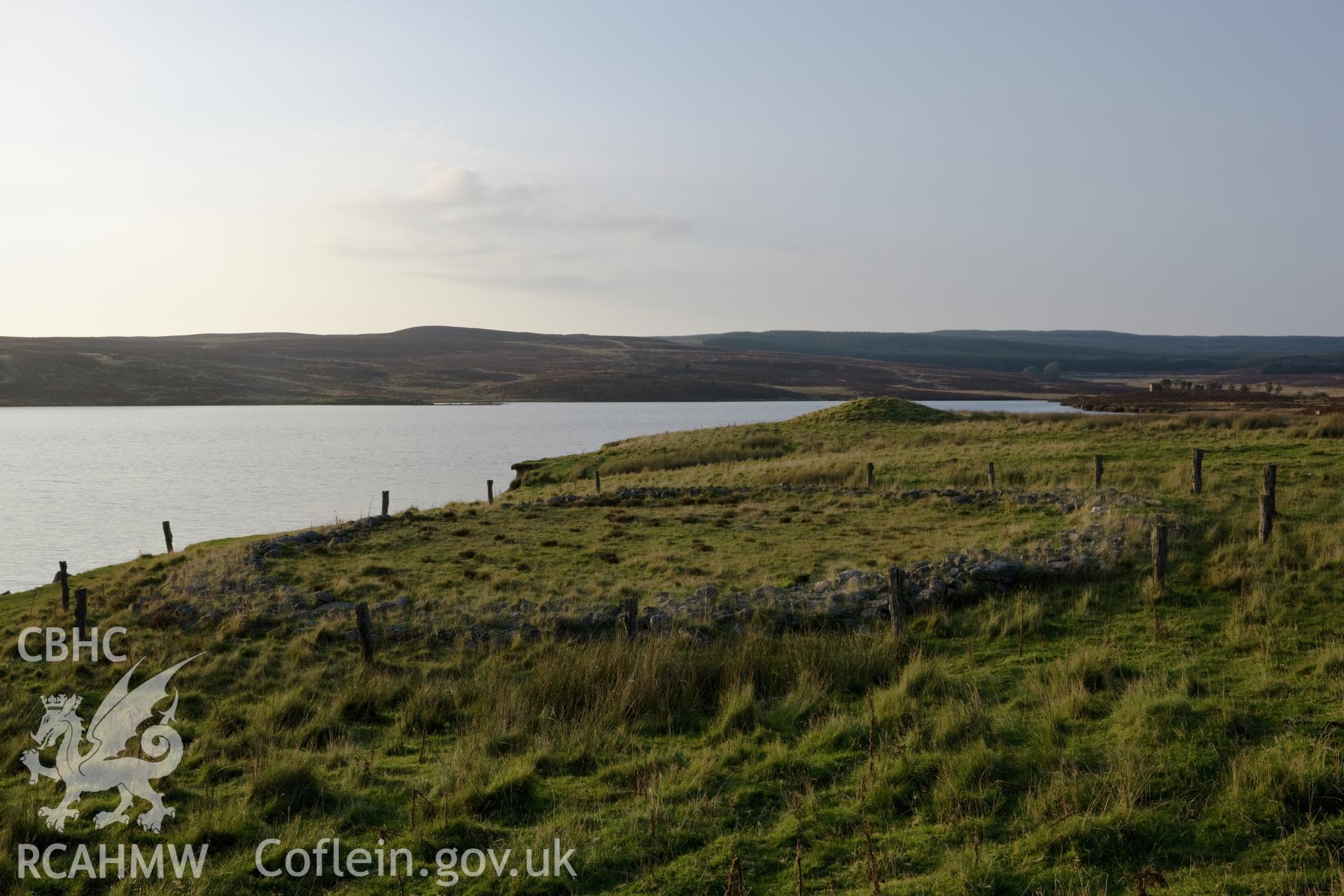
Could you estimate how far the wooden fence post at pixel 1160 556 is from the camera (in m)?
14.9

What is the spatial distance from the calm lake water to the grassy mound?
24422 millimetres

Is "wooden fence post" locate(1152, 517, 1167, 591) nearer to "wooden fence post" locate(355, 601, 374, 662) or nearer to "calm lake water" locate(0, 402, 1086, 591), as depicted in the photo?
"wooden fence post" locate(355, 601, 374, 662)

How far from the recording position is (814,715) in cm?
1005

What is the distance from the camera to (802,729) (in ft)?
32.1

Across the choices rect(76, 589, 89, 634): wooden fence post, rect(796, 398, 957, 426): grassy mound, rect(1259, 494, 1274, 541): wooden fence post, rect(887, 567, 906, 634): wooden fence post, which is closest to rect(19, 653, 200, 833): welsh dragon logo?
rect(76, 589, 89, 634): wooden fence post

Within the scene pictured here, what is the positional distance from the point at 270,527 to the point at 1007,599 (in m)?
37.7

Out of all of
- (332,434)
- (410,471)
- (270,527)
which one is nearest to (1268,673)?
(270,527)

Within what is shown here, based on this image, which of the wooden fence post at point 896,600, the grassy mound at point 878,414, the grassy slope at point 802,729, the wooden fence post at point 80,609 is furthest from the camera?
the grassy mound at point 878,414

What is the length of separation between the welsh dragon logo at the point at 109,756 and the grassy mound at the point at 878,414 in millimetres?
54992

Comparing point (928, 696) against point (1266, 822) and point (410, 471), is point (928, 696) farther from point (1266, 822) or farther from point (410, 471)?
point (410, 471)

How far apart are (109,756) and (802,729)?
26.7ft

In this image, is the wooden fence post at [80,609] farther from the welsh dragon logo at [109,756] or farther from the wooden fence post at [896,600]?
the wooden fence post at [896,600]

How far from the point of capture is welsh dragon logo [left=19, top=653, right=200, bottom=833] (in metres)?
8.44

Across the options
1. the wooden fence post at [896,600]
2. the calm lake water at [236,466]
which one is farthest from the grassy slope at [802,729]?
the calm lake water at [236,466]
